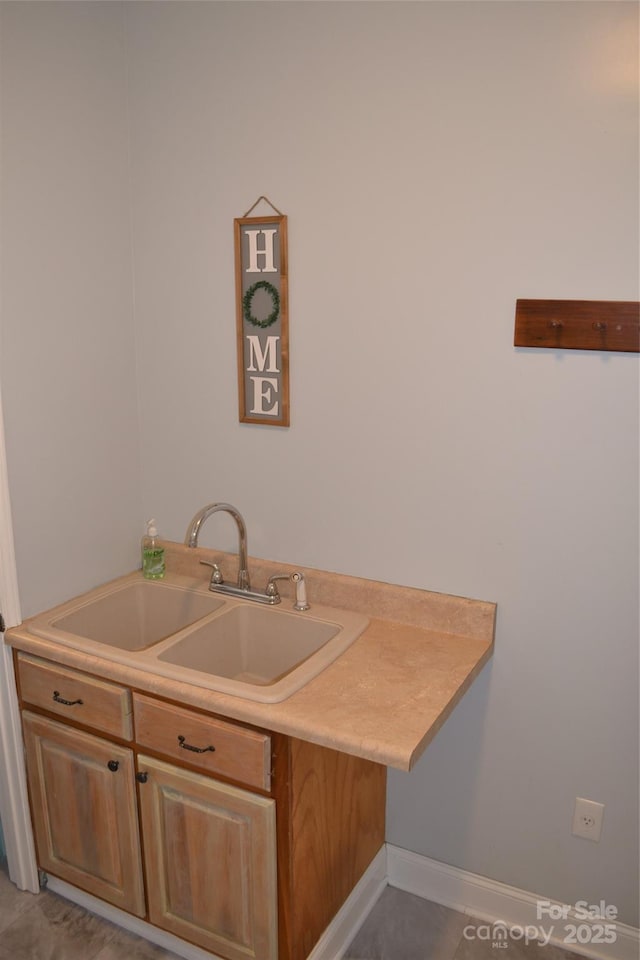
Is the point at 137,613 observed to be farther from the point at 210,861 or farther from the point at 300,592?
the point at 210,861

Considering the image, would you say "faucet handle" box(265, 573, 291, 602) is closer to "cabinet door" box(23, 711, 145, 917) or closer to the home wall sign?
the home wall sign

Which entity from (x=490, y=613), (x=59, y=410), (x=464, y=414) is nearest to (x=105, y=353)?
(x=59, y=410)

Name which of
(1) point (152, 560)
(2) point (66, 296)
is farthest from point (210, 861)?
(2) point (66, 296)

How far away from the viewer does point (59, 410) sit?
217 cm

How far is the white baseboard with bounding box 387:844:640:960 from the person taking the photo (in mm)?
2014

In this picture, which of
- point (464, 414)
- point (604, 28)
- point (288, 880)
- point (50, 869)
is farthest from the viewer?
point (50, 869)

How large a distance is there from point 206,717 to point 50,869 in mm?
902

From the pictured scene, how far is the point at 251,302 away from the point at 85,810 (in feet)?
4.84

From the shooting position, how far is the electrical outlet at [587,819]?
1966 mm

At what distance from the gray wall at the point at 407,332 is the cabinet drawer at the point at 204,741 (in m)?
0.56

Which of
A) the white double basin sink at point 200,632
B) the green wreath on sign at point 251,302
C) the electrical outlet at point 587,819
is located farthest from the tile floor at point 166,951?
the green wreath on sign at point 251,302

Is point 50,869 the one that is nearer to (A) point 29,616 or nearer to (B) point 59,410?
(A) point 29,616

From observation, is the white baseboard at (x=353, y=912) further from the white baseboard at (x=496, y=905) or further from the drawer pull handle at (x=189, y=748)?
the drawer pull handle at (x=189, y=748)

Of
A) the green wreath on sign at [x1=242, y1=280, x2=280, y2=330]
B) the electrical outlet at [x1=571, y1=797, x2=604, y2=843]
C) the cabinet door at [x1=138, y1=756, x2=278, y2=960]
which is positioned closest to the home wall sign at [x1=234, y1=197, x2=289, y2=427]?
the green wreath on sign at [x1=242, y1=280, x2=280, y2=330]
